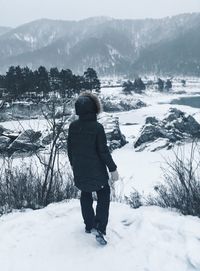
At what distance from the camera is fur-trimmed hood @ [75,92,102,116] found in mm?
4070

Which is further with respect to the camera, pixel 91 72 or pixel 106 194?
pixel 91 72

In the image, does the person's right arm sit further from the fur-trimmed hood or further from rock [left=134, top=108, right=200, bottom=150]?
rock [left=134, top=108, right=200, bottom=150]

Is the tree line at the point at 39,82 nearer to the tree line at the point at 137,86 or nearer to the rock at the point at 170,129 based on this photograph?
the rock at the point at 170,129

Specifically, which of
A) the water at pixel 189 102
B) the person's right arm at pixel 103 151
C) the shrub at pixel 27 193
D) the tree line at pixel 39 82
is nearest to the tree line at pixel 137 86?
the water at pixel 189 102

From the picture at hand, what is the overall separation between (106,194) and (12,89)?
145 ft

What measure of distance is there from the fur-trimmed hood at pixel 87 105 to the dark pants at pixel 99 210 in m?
0.91

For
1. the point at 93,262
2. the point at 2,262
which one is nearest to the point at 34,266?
the point at 2,262

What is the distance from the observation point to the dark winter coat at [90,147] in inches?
159

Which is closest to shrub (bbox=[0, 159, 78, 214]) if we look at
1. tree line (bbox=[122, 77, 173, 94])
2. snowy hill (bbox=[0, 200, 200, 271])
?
snowy hill (bbox=[0, 200, 200, 271])

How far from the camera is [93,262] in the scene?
3.79 m

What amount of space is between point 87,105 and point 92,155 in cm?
57

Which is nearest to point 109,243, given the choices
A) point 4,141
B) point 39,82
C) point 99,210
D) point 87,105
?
point 99,210

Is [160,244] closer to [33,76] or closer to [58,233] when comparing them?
[58,233]

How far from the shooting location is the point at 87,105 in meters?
4.07
